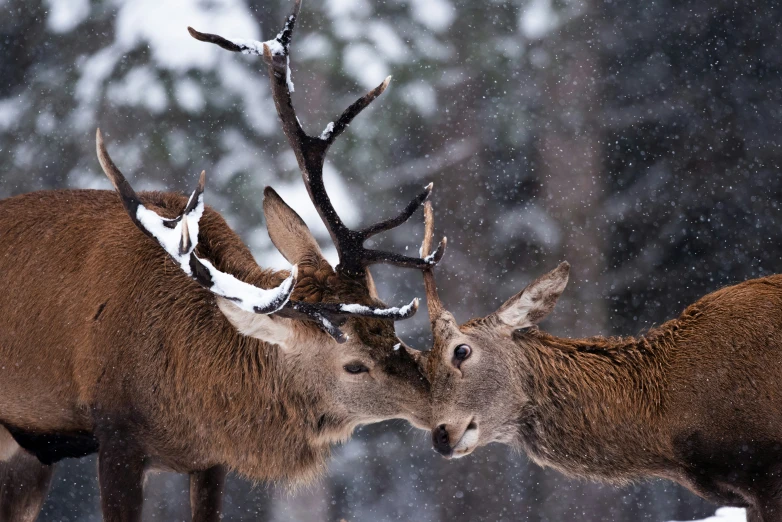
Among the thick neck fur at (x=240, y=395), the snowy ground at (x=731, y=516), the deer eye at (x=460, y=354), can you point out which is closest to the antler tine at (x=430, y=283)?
the deer eye at (x=460, y=354)

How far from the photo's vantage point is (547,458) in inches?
210

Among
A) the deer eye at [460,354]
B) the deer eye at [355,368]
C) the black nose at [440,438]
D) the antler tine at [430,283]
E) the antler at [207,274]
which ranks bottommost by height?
the black nose at [440,438]

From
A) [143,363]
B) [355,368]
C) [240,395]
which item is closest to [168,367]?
[143,363]

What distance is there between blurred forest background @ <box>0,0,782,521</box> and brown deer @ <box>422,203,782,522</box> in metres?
4.97

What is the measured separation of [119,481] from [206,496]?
23.7 inches

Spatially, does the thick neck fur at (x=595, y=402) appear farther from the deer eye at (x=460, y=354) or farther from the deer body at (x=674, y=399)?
the deer eye at (x=460, y=354)

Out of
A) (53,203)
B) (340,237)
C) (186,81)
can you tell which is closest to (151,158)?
(186,81)

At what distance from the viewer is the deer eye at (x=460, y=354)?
206 inches

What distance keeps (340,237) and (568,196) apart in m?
6.14

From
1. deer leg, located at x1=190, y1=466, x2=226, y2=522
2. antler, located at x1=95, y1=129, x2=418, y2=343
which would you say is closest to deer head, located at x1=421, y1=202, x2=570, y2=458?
antler, located at x1=95, y1=129, x2=418, y2=343

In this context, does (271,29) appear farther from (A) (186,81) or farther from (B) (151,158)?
(B) (151,158)

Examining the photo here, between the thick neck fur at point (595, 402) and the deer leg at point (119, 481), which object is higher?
the thick neck fur at point (595, 402)

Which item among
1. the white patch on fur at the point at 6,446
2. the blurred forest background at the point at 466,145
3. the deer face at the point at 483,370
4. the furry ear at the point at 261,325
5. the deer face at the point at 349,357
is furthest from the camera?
the blurred forest background at the point at 466,145

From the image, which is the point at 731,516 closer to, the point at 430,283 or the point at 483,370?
the point at 483,370
